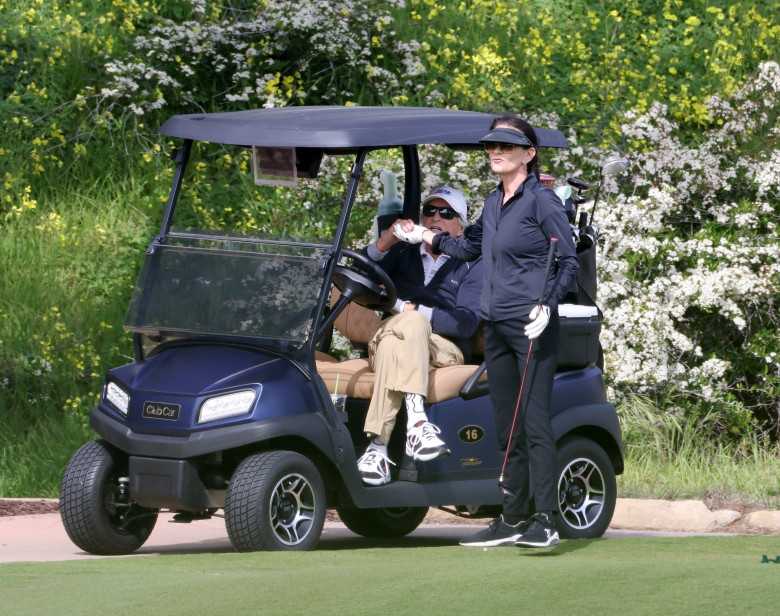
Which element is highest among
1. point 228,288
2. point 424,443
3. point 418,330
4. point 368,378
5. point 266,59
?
point 266,59

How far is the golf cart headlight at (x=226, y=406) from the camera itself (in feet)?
19.9

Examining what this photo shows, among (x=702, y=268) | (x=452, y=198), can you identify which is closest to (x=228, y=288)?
(x=452, y=198)

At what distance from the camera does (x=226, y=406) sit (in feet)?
19.9

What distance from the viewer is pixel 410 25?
13828mm

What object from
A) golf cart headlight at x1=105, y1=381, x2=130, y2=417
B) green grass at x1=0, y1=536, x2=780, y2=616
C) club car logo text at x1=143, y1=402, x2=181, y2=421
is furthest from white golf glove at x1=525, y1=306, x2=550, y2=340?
golf cart headlight at x1=105, y1=381, x2=130, y2=417

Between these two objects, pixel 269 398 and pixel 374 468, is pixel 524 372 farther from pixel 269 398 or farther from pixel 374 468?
pixel 269 398

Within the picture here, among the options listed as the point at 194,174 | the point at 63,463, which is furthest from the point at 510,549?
the point at 194,174

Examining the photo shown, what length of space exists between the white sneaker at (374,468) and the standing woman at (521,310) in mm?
529

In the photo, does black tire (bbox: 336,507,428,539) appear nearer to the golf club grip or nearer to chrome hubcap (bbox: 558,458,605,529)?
chrome hubcap (bbox: 558,458,605,529)

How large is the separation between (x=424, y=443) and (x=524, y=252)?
950mm

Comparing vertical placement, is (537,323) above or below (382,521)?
above

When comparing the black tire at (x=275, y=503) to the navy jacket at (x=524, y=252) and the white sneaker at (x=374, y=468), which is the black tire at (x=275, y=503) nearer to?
the white sneaker at (x=374, y=468)

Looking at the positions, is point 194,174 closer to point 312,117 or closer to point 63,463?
point 63,463

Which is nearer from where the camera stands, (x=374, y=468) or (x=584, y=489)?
(x=374, y=468)
